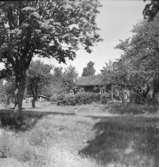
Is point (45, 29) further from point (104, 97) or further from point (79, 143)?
point (104, 97)

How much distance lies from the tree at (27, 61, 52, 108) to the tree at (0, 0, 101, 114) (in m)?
13.3

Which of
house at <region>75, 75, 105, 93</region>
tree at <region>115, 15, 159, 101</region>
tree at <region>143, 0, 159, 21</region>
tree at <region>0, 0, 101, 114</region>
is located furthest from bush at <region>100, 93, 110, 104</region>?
tree at <region>143, 0, 159, 21</region>

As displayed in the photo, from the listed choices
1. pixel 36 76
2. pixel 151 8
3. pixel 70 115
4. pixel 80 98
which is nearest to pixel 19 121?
pixel 70 115

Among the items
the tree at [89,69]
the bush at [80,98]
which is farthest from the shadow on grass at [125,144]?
the tree at [89,69]

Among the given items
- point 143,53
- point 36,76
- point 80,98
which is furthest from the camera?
point 80,98

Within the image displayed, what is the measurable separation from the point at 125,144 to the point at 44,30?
31.4 feet

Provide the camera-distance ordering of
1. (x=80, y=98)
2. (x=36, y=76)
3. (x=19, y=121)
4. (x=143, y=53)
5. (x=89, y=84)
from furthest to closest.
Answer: (x=89, y=84)
(x=80, y=98)
(x=36, y=76)
(x=143, y=53)
(x=19, y=121)

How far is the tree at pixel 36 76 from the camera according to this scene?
34.6 meters

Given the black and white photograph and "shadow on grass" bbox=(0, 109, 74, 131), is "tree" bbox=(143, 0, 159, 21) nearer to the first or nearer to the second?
the black and white photograph

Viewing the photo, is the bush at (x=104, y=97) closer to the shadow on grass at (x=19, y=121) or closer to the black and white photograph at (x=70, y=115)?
the black and white photograph at (x=70, y=115)

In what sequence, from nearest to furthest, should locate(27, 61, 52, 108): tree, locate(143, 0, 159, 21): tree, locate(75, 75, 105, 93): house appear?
locate(143, 0, 159, 21): tree, locate(27, 61, 52, 108): tree, locate(75, 75, 105, 93): house

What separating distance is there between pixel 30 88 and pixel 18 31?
20.2 metres

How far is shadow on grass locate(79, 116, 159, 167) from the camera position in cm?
1171

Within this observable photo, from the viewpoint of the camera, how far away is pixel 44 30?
16703 millimetres
